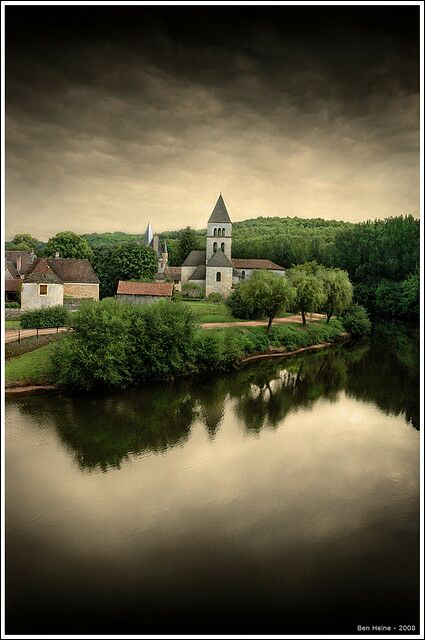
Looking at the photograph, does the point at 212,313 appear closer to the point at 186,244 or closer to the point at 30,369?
the point at 30,369

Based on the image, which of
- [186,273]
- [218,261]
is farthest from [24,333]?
[186,273]

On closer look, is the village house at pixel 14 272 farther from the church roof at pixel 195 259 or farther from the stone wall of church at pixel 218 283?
the stone wall of church at pixel 218 283

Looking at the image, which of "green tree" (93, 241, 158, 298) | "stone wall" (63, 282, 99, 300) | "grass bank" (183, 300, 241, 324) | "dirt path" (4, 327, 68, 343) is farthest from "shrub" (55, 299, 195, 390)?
"green tree" (93, 241, 158, 298)

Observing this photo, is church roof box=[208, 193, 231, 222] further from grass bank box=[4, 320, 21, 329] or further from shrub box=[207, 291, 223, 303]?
grass bank box=[4, 320, 21, 329]

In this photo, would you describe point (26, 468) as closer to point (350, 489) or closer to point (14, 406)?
point (14, 406)

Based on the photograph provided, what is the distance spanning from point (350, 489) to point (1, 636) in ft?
24.6

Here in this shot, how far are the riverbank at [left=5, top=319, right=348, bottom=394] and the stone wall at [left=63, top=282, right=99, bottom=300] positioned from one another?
1077 centimetres

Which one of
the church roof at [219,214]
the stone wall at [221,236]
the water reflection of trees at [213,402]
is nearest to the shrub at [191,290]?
the stone wall at [221,236]

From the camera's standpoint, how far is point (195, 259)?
43.4 meters

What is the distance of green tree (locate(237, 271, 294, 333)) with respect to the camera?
25844 mm

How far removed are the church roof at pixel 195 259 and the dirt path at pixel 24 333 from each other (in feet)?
74.1

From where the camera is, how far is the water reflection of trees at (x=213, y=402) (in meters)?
12.7

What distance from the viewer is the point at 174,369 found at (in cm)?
1959

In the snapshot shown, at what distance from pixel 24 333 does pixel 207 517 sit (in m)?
14.2
